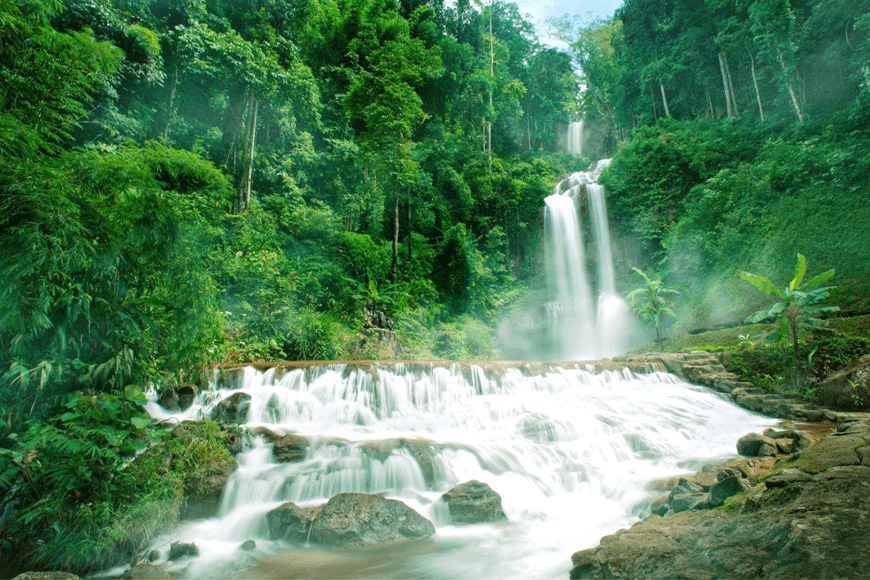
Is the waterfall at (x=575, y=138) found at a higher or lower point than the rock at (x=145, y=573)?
higher

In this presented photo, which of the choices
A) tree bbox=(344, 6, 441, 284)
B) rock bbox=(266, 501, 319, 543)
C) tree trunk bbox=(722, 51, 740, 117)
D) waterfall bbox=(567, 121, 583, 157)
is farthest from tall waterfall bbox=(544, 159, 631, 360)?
rock bbox=(266, 501, 319, 543)

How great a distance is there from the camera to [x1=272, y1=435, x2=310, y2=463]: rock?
17.0 feet

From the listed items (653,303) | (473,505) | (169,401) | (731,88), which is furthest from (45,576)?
(731,88)

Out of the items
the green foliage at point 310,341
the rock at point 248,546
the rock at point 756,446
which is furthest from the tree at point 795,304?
the rock at point 248,546

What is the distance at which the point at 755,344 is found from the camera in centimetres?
984

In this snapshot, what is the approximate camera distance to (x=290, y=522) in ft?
13.0

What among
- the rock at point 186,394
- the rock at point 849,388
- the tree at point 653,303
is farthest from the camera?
the tree at point 653,303

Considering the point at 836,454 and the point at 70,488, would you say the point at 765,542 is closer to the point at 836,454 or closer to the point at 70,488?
the point at 836,454

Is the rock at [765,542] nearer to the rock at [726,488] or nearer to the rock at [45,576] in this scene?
the rock at [726,488]

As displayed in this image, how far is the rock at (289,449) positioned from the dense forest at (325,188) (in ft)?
4.63

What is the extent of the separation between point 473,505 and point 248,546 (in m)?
2.27

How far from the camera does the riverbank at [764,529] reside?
1903 millimetres

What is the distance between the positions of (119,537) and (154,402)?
329 cm

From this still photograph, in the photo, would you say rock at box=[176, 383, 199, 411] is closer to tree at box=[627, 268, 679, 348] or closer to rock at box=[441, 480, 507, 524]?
rock at box=[441, 480, 507, 524]
